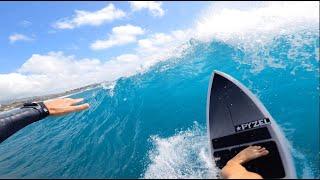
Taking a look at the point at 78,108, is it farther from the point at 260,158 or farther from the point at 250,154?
the point at 260,158

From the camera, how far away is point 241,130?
7836mm

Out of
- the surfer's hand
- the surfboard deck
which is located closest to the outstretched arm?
the surfer's hand

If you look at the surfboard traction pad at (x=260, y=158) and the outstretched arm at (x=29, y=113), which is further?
the outstretched arm at (x=29, y=113)

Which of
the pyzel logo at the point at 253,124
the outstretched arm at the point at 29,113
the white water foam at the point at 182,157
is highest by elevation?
the outstretched arm at the point at 29,113

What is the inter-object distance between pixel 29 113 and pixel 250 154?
5.62 metres

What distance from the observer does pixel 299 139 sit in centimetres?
856

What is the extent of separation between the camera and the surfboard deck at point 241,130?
21.2ft

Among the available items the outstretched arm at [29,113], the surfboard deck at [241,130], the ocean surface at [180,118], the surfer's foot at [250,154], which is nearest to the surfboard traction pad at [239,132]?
the surfboard deck at [241,130]

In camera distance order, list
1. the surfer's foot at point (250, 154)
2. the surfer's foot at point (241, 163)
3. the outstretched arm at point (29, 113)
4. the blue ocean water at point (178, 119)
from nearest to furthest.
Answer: the surfer's foot at point (241, 163)
the surfer's foot at point (250, 154)
the outstretched arm at point (29, 113)
the blue ocean water at point (178, 119)

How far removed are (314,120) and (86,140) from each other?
9.22m

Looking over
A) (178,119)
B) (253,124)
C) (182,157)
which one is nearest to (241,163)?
(253,124)

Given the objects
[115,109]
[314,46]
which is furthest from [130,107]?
[314,46]

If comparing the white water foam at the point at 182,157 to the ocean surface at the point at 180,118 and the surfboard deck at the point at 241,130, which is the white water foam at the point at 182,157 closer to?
the ocean surface at the point at 180,118

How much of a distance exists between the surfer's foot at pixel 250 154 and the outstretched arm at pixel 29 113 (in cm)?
415
